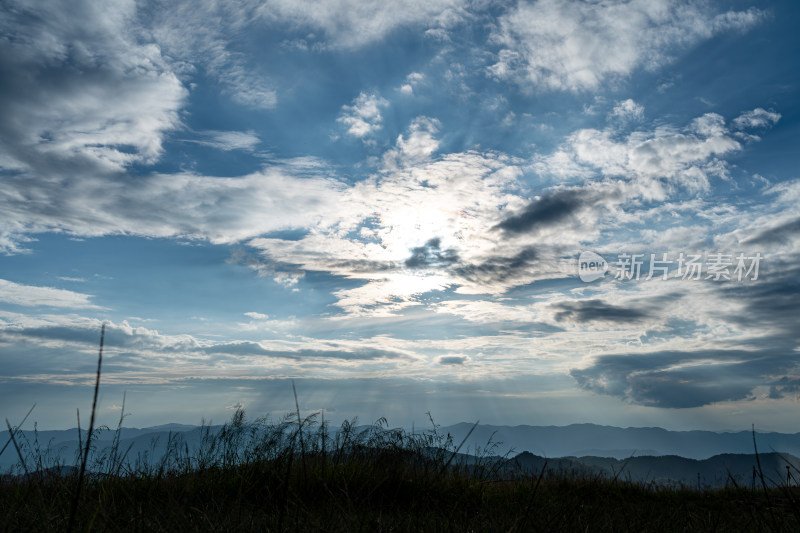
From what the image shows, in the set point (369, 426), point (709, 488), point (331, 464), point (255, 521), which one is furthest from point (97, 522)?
point (709, 488)

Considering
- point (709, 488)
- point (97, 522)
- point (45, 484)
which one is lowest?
point (709, 488)

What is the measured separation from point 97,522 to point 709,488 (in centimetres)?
1311

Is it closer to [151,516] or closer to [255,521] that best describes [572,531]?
[255,521]

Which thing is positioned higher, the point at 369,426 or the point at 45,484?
the point at 369,426

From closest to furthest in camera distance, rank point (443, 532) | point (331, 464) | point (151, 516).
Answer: point (443, 532)
point (151, 516)
point (331, 464)

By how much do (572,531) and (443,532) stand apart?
112 cm

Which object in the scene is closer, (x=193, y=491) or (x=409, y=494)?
(x=193, y=491)

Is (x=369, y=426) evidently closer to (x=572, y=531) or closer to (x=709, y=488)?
(x=572, y=531)

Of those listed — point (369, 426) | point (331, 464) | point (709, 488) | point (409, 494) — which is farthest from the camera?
point (709, 488)

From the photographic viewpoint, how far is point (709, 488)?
12078 millimetres

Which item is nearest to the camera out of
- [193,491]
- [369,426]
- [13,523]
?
[13,523]

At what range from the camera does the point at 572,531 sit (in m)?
3.91

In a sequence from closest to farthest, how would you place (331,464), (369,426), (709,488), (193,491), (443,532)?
(443,532), (193,491), (331,464), (369,426), (709,488)

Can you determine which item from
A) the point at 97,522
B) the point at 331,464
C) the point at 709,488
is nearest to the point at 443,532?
the point at 97,522
